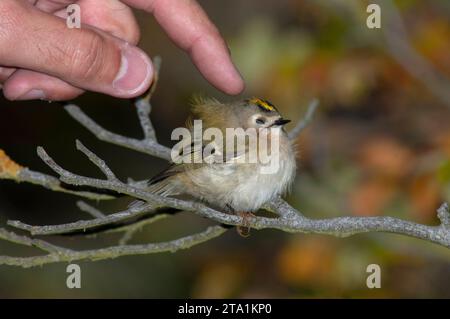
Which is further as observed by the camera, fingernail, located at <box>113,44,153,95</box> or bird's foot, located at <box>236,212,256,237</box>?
fingernail, located at <box>113,44,153,95</box>

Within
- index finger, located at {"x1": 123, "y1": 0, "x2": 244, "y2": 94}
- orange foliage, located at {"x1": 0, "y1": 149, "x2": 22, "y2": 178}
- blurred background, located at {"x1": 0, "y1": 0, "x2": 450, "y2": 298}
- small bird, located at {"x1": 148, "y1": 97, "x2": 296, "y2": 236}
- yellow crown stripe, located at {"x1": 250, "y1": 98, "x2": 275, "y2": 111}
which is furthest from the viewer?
blurred background, located at {"x1": 0, "y1": 0, "x2": 450, "y2": 298}

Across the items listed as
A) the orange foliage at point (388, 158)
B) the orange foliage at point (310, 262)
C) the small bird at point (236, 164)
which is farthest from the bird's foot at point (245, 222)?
the orange foliage at point (310, 262)

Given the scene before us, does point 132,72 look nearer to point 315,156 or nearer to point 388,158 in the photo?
point 315,156

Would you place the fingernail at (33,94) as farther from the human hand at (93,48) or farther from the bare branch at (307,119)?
the bare branch at (307,119)

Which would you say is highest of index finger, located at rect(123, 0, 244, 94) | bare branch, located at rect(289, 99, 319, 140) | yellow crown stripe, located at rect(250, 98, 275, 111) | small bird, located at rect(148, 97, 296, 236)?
index finger, located at rect(123, 0, 244, 94)

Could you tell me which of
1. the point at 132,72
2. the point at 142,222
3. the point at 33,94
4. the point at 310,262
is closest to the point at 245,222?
the point at 142,222

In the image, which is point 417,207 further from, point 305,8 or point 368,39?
point 305,8

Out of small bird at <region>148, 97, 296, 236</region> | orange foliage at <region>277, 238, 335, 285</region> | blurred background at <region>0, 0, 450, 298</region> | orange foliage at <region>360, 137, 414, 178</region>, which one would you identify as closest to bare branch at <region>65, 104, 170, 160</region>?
small bird at <region>148, 97, 296, 236</region>

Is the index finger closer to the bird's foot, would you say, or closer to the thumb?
the thumb
